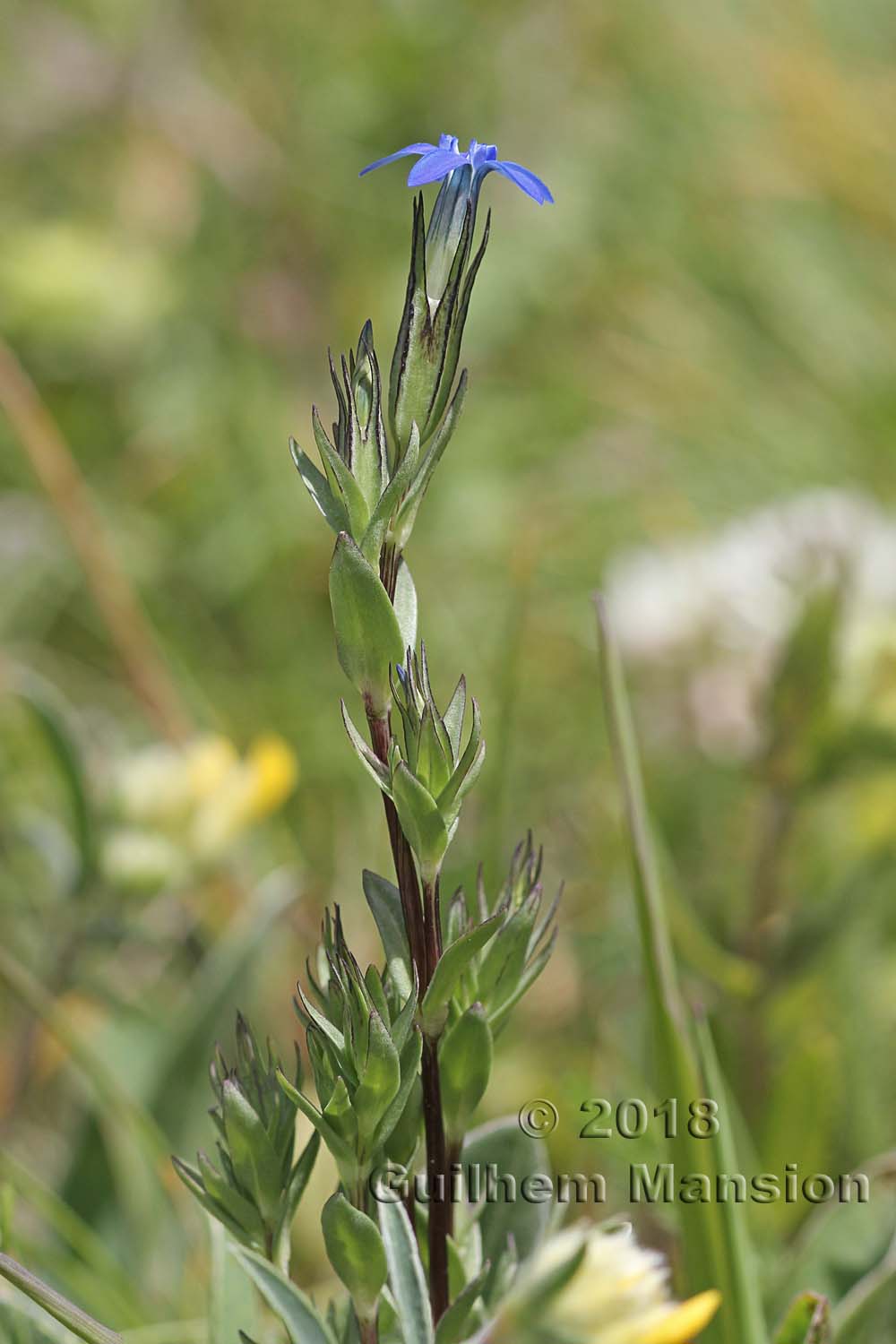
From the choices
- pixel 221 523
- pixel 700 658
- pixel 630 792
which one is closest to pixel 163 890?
pixel 630 792

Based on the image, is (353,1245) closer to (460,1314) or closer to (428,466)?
(460,1314)

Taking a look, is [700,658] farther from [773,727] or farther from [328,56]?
[328,56]

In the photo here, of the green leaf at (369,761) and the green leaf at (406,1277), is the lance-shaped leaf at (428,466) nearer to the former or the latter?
the green leaf at (369,761)

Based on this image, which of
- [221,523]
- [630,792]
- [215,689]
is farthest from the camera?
[221,523]

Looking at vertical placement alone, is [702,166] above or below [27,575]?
above

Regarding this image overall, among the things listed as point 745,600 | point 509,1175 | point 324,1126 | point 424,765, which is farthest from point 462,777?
point 745,600

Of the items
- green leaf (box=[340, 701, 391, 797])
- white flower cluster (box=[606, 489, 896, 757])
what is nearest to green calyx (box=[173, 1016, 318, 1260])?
green leaf (box=[340, 701, 391, 797])

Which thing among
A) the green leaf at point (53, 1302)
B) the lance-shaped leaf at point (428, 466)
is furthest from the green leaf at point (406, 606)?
the green leaf at point (53, 1302)
